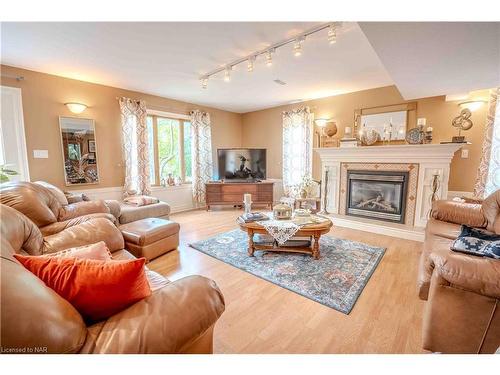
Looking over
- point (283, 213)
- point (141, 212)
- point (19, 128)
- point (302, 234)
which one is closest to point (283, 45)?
point (283, 213)

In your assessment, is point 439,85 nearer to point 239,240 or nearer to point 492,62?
point 492,62

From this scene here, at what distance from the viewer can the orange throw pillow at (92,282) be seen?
842mm

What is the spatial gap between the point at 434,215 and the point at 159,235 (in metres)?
3.19

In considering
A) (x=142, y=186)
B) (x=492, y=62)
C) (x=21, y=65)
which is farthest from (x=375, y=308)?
(x=21, y=65)

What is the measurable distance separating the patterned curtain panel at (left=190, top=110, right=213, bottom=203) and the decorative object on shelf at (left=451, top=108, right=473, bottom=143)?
174 inches

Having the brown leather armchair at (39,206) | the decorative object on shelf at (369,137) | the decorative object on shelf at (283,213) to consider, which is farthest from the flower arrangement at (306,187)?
the brown leather armchair at (39,206)

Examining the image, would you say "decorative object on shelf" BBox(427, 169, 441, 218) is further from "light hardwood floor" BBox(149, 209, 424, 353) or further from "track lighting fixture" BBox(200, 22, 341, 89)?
"track lighting fixture" BBox(200, 22, 341, 89)

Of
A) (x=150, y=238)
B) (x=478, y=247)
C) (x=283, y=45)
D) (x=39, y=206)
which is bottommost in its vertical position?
(x=150, y=238)

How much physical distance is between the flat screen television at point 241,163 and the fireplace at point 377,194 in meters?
2.03

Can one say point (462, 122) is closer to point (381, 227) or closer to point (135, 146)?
point (381, 227)

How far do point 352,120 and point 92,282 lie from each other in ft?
14.8

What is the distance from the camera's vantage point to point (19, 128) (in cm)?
305

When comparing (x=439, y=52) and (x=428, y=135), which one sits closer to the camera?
(x=439, y=52)

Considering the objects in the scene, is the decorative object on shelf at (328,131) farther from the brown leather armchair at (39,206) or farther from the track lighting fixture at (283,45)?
the brown leather armchair at (39,206)
